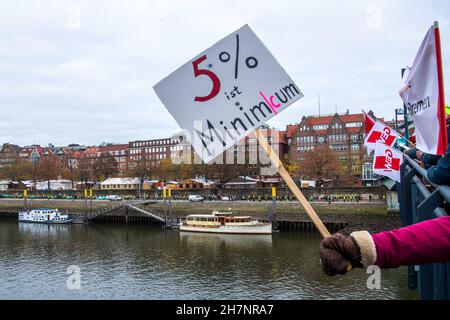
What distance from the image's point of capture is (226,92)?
14.1 ft

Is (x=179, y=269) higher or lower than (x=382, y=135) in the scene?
lower

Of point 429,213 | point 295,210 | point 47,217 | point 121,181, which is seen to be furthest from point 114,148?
point 429,213

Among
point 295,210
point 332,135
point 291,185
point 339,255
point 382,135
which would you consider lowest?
point 295,210

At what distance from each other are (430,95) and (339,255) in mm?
2266

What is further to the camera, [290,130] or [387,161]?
[290,130]

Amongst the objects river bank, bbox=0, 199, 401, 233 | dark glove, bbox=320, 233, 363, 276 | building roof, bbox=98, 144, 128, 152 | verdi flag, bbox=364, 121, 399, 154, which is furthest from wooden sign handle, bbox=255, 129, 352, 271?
building roof, bbox=98, 144, 128, 152

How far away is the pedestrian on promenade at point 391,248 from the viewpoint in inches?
76.3

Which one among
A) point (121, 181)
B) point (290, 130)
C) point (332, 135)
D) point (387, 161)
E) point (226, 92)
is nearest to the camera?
point (226, 92)

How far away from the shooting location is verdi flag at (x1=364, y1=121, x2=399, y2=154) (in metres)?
9.85

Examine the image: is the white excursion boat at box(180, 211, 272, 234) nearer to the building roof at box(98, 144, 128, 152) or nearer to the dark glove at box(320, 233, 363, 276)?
the dark glove at box(320, 233, 363, 276)

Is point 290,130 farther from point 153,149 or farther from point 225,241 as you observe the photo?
point 225,241
